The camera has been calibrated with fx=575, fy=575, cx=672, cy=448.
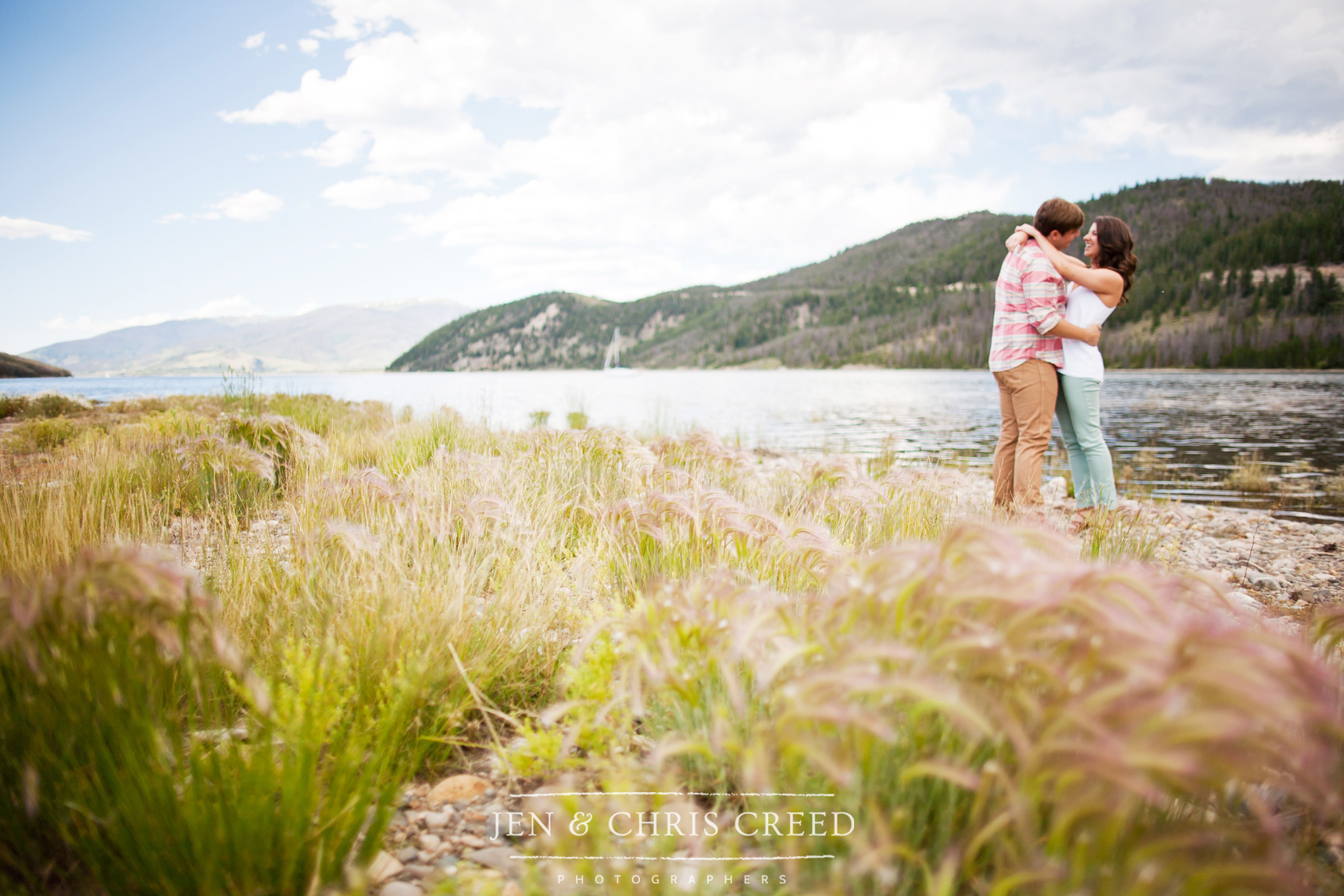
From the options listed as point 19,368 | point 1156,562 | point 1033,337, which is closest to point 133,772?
point 1156,562

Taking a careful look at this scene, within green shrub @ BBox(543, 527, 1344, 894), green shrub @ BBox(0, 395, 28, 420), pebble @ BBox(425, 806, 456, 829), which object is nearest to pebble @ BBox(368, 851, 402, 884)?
pebble @ BBox(425, 806, 456, 829)

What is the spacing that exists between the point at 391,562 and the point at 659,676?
1946mm

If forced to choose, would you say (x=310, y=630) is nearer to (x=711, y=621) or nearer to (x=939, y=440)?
(x=711, y=621)

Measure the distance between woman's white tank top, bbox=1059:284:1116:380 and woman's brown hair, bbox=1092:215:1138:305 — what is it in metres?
0.22

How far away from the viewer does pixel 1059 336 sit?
5141mm

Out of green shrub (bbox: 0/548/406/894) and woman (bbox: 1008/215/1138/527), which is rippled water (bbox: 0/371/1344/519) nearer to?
woman (bbox: 1008/215/1138/527)

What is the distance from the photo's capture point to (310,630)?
2.35 metres

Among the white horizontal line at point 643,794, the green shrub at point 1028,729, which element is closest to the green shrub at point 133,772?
the white horizontal line at point 643,794

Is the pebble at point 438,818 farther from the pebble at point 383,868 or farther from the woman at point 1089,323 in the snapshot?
the woman at point 1089,323

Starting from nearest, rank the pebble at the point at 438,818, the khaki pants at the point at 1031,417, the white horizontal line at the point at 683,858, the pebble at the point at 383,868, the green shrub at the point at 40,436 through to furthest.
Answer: the white horizontal line at the point at 683,858, the pebble at the point at 383,868, the pebble at the point at 438,818, the khaki pants at the point at 1031,417, the green shrub at the point at 40,436

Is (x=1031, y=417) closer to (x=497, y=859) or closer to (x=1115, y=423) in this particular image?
(x=497, y=859)

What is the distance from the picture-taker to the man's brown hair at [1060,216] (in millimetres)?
4969

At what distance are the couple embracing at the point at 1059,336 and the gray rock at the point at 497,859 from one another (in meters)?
4.76

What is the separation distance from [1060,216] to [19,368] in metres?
56.3
